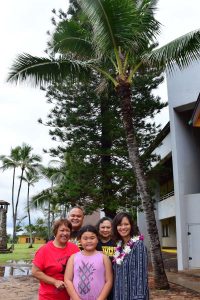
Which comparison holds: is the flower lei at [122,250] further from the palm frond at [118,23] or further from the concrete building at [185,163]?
the concrete building at [185,163]

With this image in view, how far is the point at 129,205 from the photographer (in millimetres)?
18906

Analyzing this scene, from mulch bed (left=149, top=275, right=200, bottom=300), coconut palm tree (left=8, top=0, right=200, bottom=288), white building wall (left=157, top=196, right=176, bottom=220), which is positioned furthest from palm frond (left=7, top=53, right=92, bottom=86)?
white building wall (left=157, top=196, right=176, bottom=220)

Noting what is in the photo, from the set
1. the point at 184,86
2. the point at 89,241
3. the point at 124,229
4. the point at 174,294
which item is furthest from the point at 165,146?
the point at 89,241

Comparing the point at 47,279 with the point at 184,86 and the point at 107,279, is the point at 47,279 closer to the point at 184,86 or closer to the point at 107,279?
the point at 107,279

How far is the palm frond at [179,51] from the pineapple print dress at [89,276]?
24.3 feet

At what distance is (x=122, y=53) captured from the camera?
11.0 metres

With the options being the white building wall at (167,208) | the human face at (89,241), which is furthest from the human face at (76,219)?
the white building wall at (167,208)

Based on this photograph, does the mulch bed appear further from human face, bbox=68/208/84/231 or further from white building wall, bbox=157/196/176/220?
white building wall, bbox=157/196/176/220

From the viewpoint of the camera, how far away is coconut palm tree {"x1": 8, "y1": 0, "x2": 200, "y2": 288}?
9.84 metres

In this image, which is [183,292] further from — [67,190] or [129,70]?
[67,190]

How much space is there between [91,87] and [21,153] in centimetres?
2026

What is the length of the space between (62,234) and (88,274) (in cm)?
45

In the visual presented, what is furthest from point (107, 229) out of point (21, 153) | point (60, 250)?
point (21, 153)

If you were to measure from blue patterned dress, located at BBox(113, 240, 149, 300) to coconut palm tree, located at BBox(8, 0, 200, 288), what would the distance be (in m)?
6.77
